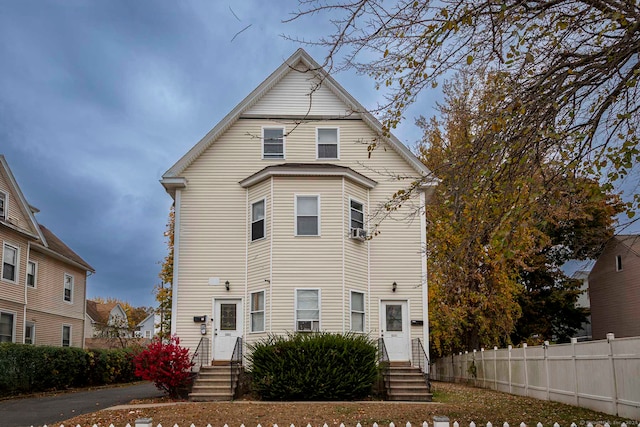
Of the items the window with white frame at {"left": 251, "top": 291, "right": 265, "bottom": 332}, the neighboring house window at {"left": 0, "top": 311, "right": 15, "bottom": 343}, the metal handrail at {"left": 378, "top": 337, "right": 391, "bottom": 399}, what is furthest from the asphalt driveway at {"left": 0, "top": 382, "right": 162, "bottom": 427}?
the metal handrail at {"left": 378, "top": 337, "right": 391, "bottom": 399}

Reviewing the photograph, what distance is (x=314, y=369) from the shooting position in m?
17.0

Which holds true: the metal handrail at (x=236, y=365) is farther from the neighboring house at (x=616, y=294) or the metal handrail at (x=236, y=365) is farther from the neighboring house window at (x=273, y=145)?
the neighboring house at (x=616, y=294)

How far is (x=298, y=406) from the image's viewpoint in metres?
15.0

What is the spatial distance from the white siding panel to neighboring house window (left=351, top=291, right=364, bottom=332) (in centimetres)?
576

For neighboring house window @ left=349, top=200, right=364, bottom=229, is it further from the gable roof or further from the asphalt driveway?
the asphalt driveway

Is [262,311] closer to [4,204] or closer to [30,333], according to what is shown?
[4,204]

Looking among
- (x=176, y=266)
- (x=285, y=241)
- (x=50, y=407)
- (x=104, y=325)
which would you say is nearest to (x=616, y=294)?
(x=285, y=241)

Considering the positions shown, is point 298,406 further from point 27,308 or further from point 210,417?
point 27,308

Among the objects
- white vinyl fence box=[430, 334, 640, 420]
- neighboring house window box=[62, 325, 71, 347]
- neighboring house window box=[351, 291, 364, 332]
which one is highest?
neighboring house window box=[351, 291, 364, 332]

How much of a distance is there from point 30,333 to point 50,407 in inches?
435

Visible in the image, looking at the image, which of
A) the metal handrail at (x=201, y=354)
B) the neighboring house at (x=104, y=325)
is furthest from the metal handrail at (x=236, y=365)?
the neighboring house at (x=104, y=325)

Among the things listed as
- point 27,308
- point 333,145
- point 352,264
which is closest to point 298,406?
point 352,264

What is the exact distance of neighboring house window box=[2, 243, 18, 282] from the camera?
2448cm

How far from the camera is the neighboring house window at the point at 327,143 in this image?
Result: 20953 millimetres
